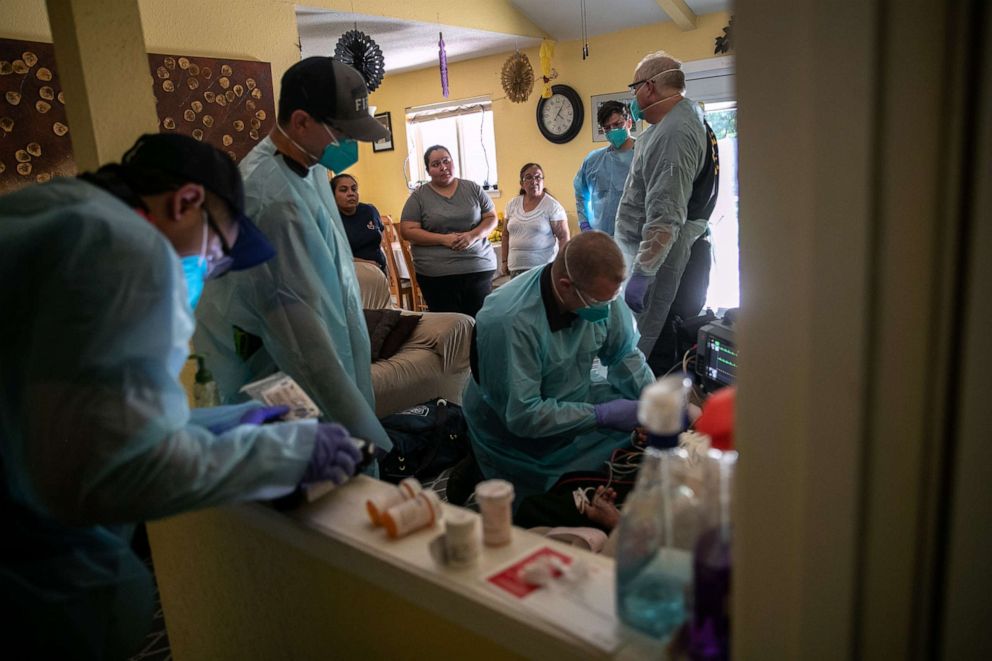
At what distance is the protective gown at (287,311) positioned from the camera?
56.4 inches

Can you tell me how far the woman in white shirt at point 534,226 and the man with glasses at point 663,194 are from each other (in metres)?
1.59

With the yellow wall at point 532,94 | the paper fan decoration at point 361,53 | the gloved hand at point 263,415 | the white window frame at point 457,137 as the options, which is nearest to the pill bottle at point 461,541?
the gloved hand at point 263,415

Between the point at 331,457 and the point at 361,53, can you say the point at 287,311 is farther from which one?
the point at 361,53

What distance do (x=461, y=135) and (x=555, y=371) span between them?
5058 mm

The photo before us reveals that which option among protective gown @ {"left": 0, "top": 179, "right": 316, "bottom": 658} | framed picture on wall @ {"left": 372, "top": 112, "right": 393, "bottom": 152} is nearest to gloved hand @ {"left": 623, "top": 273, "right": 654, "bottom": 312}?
protective gown @ {"left": 0, "top": 179, "right": 316, "bottom": 658}

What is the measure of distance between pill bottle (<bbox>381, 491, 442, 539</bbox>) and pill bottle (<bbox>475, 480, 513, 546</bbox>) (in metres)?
0.09

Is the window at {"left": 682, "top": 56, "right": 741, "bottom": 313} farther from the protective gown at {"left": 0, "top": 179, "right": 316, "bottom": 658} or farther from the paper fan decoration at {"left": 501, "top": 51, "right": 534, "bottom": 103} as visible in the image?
the protective gown at {"left": 0, "top": 179, "right": 316, "bottom": 658}

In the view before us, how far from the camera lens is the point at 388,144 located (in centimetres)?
711

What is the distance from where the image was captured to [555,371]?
1.90m

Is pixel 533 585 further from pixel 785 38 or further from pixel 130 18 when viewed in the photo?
pixel 130 18

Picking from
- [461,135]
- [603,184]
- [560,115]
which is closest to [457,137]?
[461,135]

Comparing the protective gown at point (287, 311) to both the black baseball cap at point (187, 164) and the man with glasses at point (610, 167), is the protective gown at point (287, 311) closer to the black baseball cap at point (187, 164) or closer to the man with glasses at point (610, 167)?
the black baseball cap at point (187, 164)

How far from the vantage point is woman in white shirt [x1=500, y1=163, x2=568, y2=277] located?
4340mm

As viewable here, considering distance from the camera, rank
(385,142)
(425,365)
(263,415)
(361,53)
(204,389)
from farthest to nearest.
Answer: (385,142) → (361,53) → (425,365) → (204,389) → (263,415)
